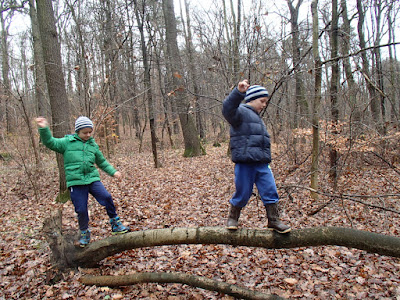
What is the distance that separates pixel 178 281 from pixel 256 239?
55.7 inches

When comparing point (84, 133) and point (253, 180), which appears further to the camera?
point (84, 133)

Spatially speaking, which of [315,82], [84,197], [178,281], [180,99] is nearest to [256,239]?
[178,281]

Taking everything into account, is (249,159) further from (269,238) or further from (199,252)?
(199,252)

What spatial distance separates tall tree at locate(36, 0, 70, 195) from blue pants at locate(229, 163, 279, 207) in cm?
528

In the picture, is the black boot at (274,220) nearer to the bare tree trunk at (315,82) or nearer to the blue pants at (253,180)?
the blue pants at (253,180)

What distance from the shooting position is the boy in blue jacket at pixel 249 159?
2.70 m

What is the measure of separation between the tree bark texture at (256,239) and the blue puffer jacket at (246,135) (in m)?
0.80

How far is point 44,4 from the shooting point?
21.2 feet

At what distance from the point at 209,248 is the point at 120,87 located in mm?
13130

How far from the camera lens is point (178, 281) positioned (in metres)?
3.50

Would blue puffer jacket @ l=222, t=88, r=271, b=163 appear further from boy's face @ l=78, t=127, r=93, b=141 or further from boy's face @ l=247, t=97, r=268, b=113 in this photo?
boy's face @ l=78, t=127, r=93, b=141

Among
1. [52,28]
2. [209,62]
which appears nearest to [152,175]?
[209,62]

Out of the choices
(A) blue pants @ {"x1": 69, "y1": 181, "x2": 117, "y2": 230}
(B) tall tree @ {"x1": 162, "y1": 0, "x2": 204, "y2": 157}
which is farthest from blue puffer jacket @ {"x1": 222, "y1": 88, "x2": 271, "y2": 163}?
(B) tall tree @ {"x1": 162, "y1": 0, "x2": 204, "y2": 157}

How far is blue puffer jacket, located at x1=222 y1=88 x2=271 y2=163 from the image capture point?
107 inches
